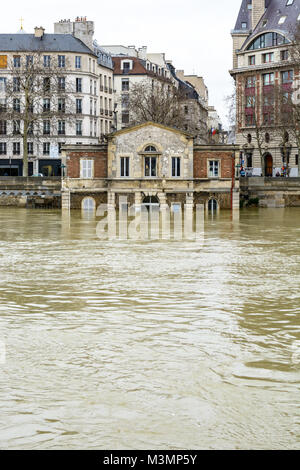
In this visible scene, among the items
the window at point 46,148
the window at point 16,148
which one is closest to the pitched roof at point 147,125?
the window at point 46,148

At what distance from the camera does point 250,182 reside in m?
70.6

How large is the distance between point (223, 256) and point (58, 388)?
18.3m

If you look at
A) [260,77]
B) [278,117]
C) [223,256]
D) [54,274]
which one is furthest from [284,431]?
[260,77]

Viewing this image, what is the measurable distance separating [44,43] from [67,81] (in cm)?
518

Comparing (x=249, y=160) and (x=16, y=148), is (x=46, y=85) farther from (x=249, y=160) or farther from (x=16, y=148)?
(x=249, y=160)

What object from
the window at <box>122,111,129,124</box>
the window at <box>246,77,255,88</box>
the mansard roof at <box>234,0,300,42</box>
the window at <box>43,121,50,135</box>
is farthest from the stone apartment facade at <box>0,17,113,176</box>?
the mansard roof at <box>234,0,300,42</box>

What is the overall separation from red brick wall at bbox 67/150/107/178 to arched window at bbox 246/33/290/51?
108ft

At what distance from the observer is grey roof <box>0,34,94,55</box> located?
93000mm

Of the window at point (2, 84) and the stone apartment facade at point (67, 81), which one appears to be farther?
the window at point (2, 84)

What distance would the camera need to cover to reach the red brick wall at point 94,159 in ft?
219

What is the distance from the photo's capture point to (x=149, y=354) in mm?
13328

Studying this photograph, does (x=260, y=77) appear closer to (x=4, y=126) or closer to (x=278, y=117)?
(x=278, y=117)

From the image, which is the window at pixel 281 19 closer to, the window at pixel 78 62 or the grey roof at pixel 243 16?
the grey roof at pixel 243 16

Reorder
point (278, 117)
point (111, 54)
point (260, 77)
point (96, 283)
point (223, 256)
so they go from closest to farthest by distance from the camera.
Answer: point (96, 283), point (223, 256), point (278, 117), point (260, 77), point (111, 54)
